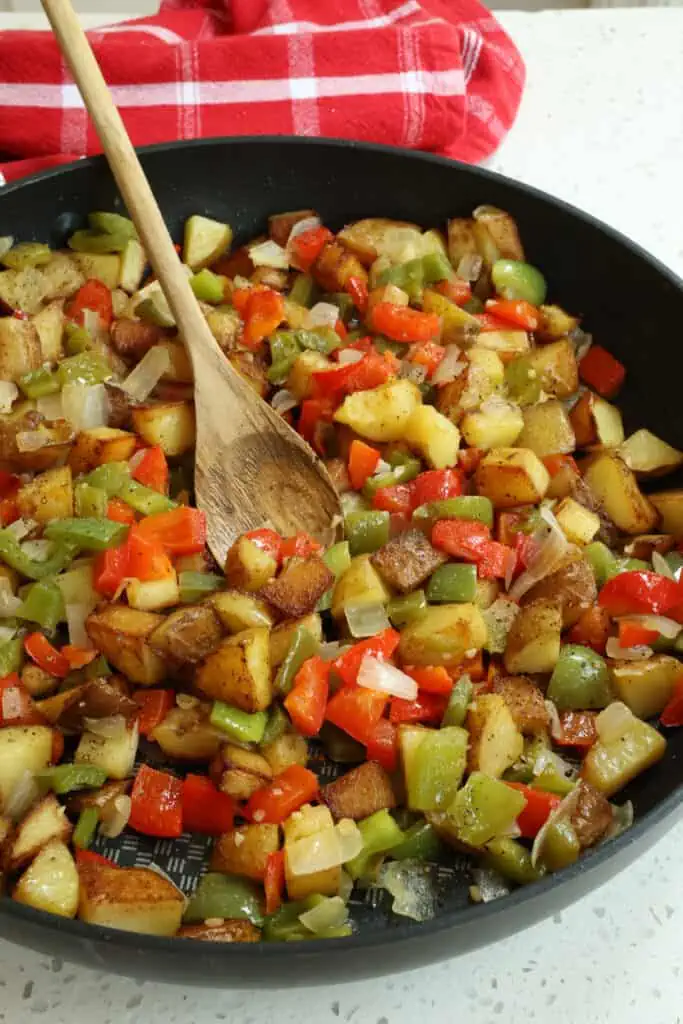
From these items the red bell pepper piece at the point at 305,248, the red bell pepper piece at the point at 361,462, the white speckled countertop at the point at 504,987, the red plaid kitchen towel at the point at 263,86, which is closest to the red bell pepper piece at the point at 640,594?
the white speckled countertop at the point at 504,987

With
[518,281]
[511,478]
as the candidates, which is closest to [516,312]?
[518,281]

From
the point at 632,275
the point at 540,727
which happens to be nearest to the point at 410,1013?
the point at 540,727

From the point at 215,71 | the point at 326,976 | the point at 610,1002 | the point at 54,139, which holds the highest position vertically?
the point at 215,71

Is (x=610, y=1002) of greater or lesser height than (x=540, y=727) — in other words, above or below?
below

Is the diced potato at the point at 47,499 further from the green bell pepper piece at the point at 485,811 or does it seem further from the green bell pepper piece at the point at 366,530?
the green bell pepper piece at the point at 485,811

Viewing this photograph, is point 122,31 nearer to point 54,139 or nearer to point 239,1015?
point 54,139
